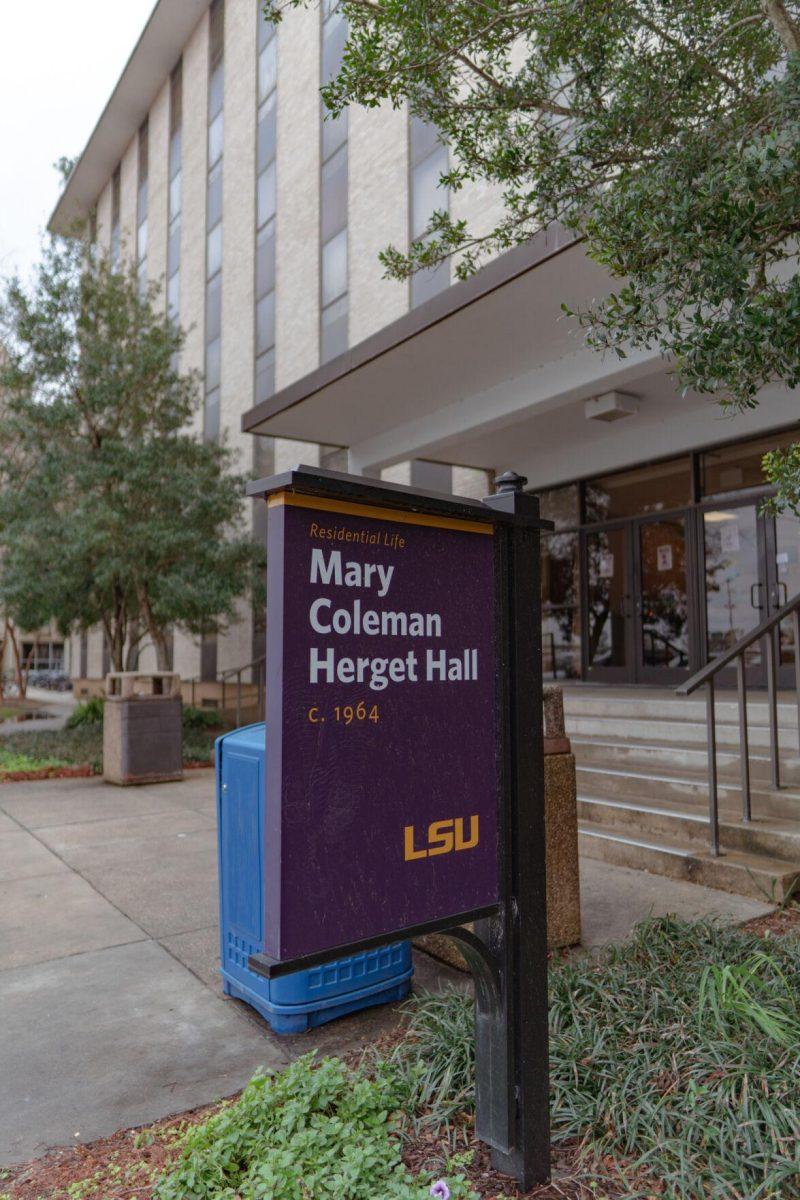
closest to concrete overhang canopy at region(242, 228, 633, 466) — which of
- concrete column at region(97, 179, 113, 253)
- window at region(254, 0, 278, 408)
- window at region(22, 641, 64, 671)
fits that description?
window at region(254, 0, 278, 408)

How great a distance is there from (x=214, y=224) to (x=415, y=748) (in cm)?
2136

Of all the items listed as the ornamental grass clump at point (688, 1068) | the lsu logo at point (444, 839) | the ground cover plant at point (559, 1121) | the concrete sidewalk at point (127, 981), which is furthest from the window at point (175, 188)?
the lsu logo at point (444, 839)

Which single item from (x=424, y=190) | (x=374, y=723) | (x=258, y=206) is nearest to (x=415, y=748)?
(x=374, y=723)

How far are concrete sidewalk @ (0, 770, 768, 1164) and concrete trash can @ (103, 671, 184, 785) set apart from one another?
8.12 ft

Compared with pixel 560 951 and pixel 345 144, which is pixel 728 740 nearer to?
pixel 560 951

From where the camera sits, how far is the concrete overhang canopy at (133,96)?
21.6 metres

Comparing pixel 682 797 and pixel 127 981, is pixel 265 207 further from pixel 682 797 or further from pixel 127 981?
pixel 127 981

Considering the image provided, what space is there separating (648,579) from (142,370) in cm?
828

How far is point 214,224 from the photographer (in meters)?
20.6

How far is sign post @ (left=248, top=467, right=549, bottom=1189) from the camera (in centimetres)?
191

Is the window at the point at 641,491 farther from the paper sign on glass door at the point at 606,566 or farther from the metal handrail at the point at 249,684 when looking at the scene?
the metal handrail at the point at 249,684

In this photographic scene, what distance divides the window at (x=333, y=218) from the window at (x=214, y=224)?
4.71 m

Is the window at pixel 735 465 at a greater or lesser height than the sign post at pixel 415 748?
greater

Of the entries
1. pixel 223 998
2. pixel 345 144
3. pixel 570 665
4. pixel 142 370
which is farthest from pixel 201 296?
pixel 223 998
